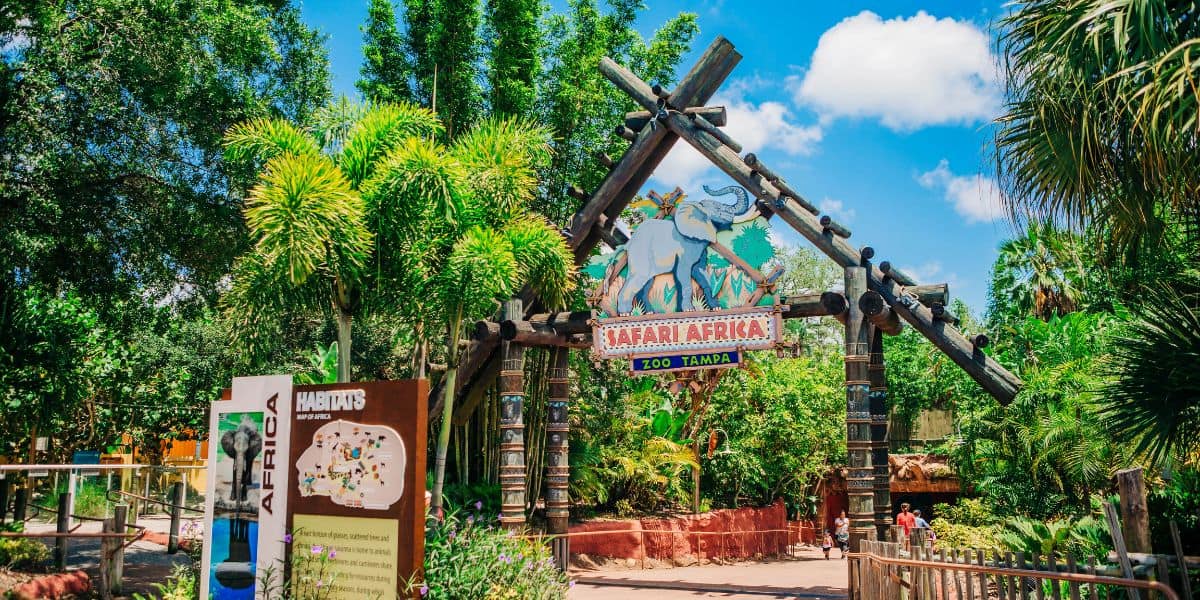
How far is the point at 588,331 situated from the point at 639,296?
111 cm

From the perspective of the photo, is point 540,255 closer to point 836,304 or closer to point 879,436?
point 836,304

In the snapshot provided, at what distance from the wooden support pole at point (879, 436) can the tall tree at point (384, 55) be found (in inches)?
413

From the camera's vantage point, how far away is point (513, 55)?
17453 millimetres

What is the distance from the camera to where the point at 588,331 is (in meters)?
14.2

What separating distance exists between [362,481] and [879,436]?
8239 mm

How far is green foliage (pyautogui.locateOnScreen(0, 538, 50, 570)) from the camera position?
12.4 metres

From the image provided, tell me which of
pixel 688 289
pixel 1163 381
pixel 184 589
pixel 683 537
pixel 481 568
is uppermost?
pixel 688 289

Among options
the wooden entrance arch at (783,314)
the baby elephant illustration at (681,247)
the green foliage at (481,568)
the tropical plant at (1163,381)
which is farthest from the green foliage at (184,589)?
the tropical plant at (1163,381)

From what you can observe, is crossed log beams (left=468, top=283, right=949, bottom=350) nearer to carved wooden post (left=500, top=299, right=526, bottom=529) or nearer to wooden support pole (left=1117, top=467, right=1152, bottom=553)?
carved wooden post (left=500, top=299, right=526, bottom=529)

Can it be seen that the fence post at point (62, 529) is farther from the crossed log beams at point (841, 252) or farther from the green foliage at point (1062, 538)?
the green foliage at point (1062, 538)

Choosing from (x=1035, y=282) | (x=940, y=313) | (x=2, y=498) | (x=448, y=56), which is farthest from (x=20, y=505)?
(x=1035, y=282)

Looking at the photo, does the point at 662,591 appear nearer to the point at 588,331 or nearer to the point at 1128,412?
the point at 588,331

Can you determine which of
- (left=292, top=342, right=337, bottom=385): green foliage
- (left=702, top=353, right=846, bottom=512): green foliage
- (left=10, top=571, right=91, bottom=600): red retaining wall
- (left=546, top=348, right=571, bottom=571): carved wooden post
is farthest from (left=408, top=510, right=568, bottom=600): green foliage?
(left=702, top=353, right=846, bottom=512): green foliage

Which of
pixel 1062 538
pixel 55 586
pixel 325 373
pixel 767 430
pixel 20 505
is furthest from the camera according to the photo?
pixel 767 430
